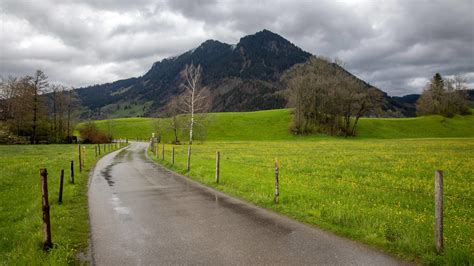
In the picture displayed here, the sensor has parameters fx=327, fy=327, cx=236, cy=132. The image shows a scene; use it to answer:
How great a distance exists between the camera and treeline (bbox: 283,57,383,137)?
85.4m

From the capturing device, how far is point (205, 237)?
8648mm

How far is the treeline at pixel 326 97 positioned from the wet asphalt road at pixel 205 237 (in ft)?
250

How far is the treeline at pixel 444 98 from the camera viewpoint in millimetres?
118994

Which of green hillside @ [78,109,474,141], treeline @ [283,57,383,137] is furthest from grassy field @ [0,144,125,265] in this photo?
treeline @ [283,57,383,137]

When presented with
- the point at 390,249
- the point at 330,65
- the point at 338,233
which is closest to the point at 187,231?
the point at 338,233

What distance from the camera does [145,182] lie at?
19.3 meters

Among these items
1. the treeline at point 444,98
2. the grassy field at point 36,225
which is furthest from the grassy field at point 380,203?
the treeline at point 444,98

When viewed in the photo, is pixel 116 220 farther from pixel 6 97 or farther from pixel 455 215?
pixel 6 97

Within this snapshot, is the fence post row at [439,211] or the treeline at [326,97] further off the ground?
the treeline at [326,97]

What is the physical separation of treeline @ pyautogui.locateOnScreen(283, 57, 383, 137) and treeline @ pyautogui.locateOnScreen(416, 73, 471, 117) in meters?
47.3

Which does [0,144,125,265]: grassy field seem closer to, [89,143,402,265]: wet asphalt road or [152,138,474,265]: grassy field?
[89,143,402,265]: wet asphalt road

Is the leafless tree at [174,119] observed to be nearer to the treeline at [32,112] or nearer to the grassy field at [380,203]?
the treeline at [32,112]

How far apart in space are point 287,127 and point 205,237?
91504 millimetres

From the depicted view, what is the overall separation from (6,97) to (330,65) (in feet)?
287
